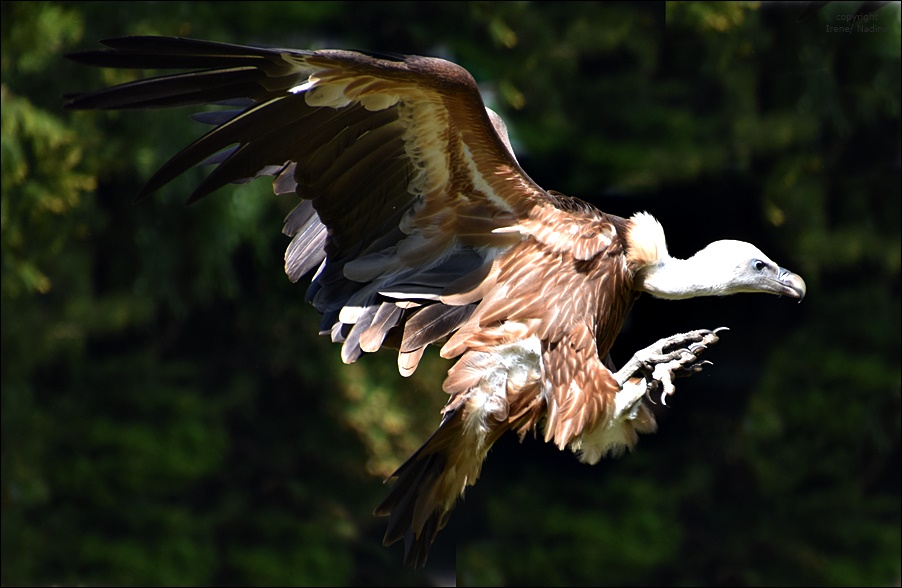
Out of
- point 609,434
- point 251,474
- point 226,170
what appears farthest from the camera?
point 251,474

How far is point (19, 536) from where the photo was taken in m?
6.27

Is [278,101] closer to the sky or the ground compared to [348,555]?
closer to the sky

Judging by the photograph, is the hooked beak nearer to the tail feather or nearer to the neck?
the neck

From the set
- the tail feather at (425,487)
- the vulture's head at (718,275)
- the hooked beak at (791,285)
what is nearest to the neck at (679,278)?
the vulture's head at (718,275)

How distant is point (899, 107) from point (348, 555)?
12.7 ft

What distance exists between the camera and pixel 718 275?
3.10m

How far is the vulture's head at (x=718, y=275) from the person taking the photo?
3.09 meters

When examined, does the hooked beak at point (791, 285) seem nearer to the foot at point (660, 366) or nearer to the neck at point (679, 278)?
the neck at point (679, 278)

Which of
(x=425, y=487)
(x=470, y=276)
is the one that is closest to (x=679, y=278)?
(x=470, y=276)

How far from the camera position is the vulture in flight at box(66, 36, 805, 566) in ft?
9.20

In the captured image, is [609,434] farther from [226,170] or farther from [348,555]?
[348,555]

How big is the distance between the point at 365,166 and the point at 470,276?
0.40 metres

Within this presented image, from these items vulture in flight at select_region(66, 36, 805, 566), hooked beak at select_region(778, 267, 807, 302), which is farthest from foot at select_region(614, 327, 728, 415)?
hooked beak at select_region(778, 267, 807, 302)

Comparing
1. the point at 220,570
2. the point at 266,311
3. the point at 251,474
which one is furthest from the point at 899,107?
the point at 220,570
